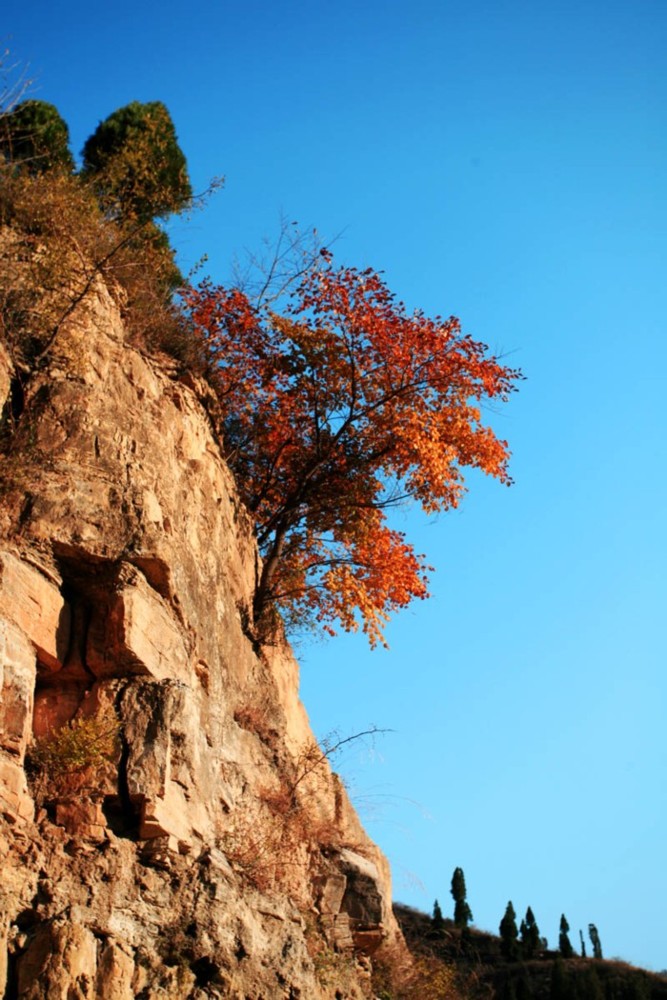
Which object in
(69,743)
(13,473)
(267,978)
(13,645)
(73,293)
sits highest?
(73,293)

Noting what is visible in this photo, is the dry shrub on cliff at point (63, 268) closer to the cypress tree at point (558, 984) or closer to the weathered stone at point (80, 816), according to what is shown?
the weathered stone at point (80, 816)

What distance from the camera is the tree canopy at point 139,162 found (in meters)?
17.2

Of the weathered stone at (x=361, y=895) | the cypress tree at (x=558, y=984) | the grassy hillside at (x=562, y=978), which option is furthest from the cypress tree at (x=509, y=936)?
the weathered stone at (x=361, y=895)

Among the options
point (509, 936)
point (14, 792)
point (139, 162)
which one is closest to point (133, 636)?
point (14, 792)

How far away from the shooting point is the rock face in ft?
30.8

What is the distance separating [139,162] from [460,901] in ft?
171

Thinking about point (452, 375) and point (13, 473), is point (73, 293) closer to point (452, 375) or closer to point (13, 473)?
point (13, 473)

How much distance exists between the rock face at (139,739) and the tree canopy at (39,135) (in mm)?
4207

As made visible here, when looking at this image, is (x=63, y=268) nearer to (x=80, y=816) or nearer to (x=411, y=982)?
(x=80, y=816)

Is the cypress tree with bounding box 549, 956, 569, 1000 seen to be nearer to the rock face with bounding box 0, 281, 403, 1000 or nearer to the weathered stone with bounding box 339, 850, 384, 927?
the rock face with bounding box 0, 281, 403, 1000

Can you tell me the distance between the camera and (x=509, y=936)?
57719 mm

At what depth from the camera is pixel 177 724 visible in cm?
1084

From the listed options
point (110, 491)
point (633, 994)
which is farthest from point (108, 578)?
point (633, 994)

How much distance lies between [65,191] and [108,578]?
236 inches
